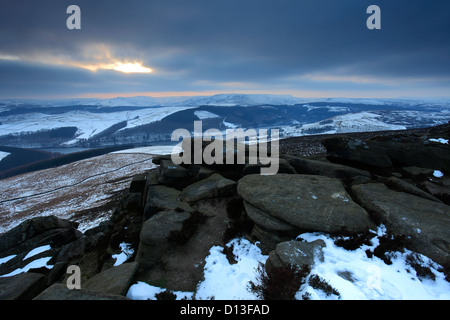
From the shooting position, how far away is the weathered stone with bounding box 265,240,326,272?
26.8ft

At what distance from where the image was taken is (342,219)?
10.2 metres

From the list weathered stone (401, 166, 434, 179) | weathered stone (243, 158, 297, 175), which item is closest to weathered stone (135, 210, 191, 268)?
weathered stone (243, 158, 297, 175)

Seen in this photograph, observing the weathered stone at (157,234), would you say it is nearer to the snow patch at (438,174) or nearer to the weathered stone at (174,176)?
the weathered stone at (174,176)

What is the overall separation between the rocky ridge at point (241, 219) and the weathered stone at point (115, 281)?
0.21 feet

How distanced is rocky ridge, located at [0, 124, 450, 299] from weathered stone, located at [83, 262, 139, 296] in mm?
63

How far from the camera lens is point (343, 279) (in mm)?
7520

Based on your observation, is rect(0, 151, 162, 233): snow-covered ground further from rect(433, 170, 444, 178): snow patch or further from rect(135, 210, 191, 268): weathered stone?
rect(433, 170, 444, 178): snow patch

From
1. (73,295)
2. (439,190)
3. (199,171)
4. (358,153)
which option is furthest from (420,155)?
(73,295)

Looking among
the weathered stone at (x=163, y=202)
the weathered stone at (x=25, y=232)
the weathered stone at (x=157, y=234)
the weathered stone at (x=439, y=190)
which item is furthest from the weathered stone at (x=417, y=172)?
the weathered stone at (x=25, y=232)

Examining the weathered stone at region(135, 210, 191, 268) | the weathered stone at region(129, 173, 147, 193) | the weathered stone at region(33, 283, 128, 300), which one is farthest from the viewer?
the weathered stone at region(129, 173, 147, 193)
